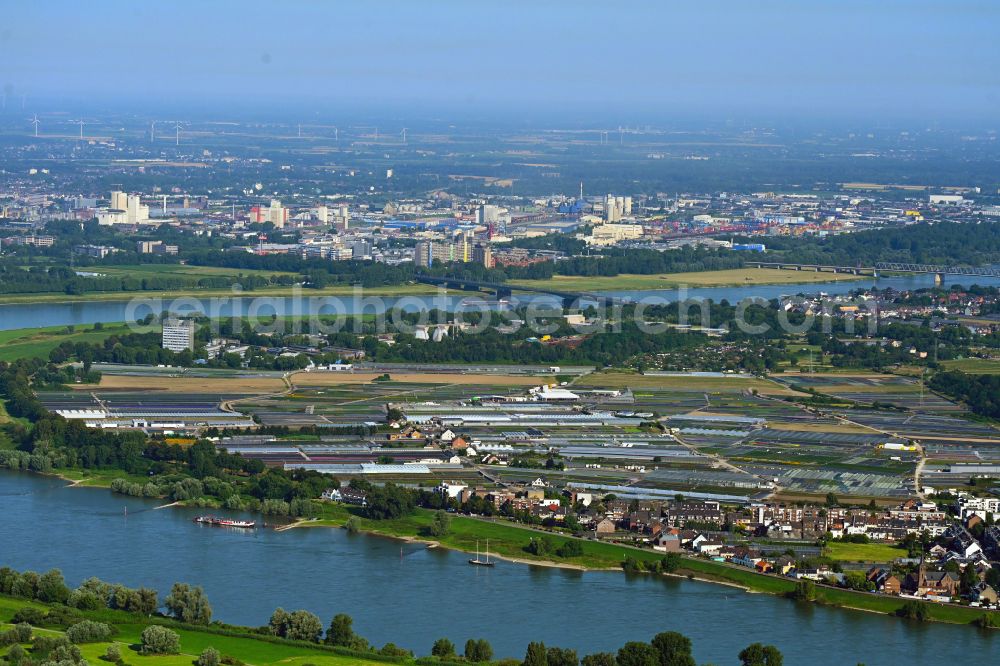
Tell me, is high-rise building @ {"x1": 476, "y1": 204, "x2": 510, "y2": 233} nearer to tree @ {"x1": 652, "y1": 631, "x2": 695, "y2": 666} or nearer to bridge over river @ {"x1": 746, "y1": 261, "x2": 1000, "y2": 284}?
bridge over river @ {"x1": 746, "y1": 261, "x2": 1000, "y2": 284}

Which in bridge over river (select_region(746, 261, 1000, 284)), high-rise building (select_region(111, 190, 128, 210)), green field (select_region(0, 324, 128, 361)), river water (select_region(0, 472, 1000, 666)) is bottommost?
river water (select_region(0, 472, 1000, 666))

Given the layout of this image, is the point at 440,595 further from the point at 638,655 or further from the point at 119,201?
the point at 119,201

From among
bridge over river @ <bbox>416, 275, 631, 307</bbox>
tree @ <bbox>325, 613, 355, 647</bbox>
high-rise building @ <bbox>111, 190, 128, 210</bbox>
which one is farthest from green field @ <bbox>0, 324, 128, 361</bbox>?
high-rise building @ <bbox>111, 190, 128, 210</bbox>

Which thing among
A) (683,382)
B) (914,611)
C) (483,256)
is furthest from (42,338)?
(914,611)

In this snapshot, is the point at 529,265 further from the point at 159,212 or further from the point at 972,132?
the point at 972,132

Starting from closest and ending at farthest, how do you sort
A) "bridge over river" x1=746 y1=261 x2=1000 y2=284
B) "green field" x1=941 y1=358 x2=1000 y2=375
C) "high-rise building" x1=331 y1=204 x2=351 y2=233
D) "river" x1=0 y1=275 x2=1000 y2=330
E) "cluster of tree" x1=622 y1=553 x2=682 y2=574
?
"cluster of tree" x1=622 y1=553 x2=682 y2=574 < "green field" x1=941 y1=358 x2=1000 y2=375 < "river" x1=0 y1=275 x2=1000 y2=330 < "bridge over river" x1=746 y1=261 x2=1000 y2=284 < "high-rise building" x1=331 y1=204 x2=351 y2=233

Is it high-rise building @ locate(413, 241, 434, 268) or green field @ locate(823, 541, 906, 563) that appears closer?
green field @ locate(823, 541, 906, 563)
